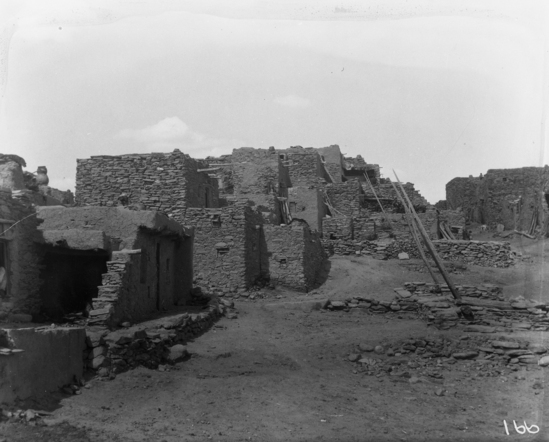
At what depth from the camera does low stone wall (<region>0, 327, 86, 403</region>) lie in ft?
22.5

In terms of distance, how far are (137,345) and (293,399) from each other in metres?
2.64

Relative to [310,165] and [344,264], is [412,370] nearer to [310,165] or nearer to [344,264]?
[344,264]

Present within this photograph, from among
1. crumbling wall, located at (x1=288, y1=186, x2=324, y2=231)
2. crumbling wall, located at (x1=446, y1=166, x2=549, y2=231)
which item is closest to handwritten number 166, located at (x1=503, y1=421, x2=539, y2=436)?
crumbling wall, located at (x1=288, y1=186, x2=324, y2=231)

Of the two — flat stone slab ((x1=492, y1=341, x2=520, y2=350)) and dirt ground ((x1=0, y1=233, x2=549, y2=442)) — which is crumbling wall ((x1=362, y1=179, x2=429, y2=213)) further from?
flat stone slab ((x1=492, y1=341, x2=520, y2=350))

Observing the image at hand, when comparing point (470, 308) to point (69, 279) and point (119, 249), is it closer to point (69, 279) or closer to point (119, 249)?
point (119, 249)

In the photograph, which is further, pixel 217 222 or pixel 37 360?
pixel 217 222

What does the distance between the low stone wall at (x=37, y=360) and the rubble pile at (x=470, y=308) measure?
812cm

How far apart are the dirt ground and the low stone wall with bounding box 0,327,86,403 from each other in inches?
10.4

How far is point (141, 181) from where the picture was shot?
20625mm

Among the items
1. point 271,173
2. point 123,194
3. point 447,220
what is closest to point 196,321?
point 123,194

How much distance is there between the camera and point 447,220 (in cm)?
3130

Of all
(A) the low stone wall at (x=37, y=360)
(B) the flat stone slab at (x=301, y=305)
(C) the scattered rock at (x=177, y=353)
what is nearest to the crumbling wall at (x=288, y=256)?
(B) the flat stone slab at (x=301, y=305)

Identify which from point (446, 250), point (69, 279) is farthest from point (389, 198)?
point (69, 279)

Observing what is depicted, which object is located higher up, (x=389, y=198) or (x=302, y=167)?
(x=302, y=167)
